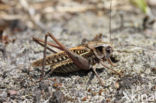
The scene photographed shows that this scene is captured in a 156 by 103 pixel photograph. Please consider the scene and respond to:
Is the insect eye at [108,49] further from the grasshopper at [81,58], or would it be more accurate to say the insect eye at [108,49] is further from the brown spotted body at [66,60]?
the brown spotted body at [66,60]

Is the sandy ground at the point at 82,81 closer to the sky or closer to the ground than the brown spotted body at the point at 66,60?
closer to the ground

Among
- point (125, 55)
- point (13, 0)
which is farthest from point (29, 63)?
point (13, 0)

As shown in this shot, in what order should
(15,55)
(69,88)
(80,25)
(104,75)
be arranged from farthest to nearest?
1. (80,25)
2. (15,55)
3. (104,75)
4. (69,88)

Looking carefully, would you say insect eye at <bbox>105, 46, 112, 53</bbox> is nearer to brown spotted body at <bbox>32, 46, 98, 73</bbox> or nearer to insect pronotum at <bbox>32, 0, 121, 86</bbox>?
insect pronotum at <bbox>32, 0, 121, 86</bbox>

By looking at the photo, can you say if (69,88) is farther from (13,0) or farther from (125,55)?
(13,0)

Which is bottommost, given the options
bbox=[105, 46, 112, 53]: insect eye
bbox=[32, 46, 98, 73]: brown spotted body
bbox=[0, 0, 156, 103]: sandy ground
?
bbox=[0, 0, 156, 103]: sandy ground

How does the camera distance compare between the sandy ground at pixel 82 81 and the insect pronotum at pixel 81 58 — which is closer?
the sandy ground at pixel 82 81

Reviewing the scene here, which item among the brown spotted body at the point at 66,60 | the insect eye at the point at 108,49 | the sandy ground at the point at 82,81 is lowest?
the sandy ground at the point at 82,81

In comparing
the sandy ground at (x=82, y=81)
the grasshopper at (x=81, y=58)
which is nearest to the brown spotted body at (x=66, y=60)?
the grasshopper at (x=81, y=58)

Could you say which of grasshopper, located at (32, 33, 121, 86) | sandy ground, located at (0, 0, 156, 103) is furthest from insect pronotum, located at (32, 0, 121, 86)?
sandy ground, located at (0, 0, 156, 103)

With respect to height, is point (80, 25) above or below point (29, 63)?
above

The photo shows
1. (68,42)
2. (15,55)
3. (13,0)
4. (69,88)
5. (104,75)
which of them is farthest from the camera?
(13,0)
